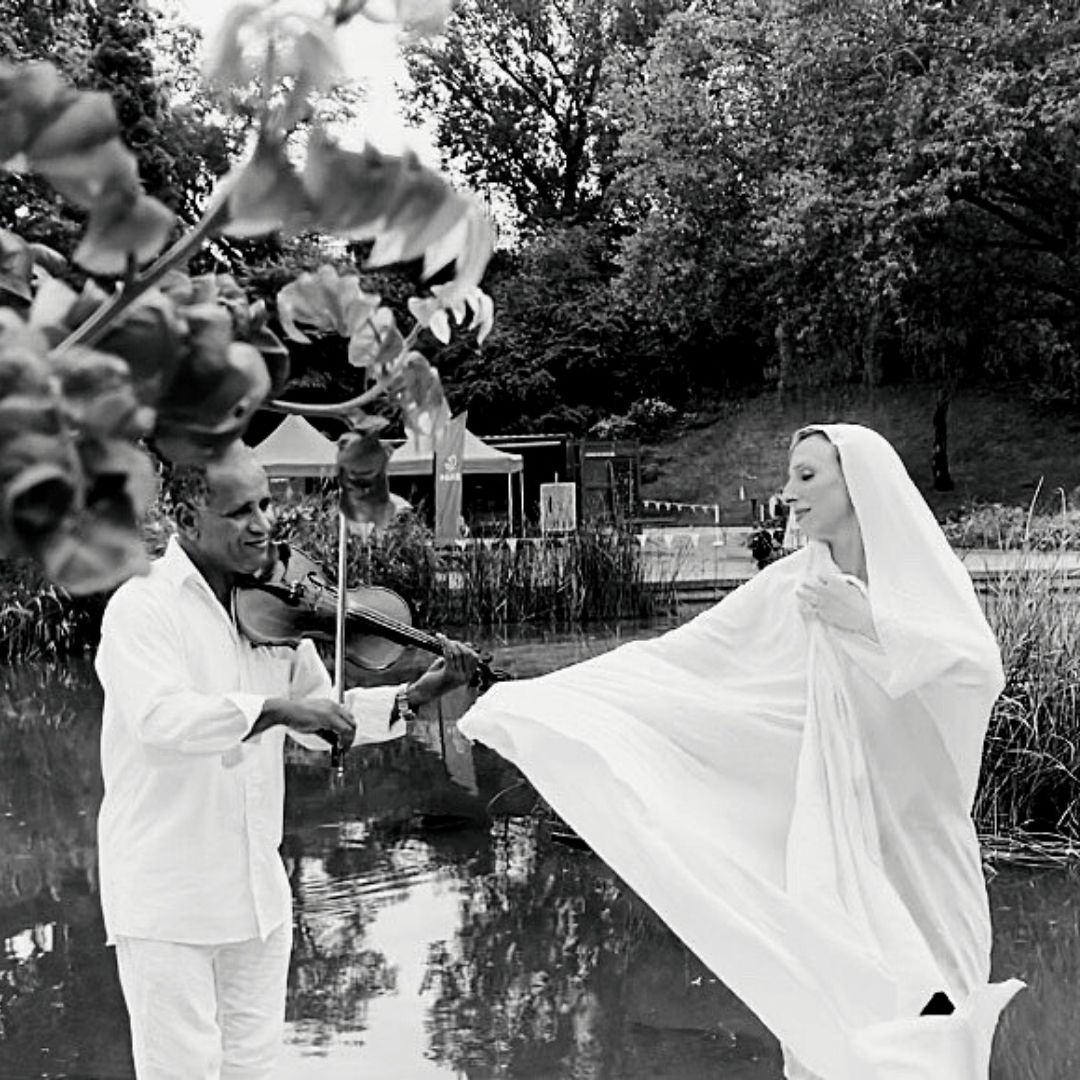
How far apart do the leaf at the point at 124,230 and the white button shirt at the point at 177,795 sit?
7.34 ft

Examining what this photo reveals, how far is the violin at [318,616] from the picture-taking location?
3342mm

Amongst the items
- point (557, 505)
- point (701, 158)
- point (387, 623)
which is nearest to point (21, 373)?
point (387, 623)

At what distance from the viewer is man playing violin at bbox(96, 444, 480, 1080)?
288 cm

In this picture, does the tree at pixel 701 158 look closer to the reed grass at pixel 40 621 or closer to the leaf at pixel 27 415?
the reed grass at pixel 40 621

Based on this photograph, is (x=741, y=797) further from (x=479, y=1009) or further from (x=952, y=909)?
(x=479, y=1009)

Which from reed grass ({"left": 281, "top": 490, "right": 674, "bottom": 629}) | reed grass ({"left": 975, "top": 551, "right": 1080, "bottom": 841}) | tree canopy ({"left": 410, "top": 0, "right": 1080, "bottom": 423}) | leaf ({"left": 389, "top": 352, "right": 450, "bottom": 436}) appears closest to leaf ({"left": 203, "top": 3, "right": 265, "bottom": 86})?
leaf ({"left": 389, "top": 352, "right": 450, "bottom": 436})

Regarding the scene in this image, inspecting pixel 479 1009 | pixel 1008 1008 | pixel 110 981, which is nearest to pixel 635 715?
pixel 479 1009

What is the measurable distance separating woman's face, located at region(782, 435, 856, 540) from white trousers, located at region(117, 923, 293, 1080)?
1523mm

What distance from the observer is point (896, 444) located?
35.2 meters

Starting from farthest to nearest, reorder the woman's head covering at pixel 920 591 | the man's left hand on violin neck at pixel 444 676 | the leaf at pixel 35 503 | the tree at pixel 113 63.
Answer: the tree at pixel 113 63, the woman's head covering at pixel 920 591, the man's left hand on violin neck at pixel 444 676, the leaf at pixel 35 503

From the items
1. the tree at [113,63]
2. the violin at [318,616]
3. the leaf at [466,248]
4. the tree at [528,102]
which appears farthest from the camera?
the tree at [528,102]

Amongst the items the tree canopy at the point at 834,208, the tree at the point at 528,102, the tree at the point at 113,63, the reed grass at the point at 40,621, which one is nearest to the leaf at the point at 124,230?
the reed grass at the point at 40,621

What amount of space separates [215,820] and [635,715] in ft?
4.10

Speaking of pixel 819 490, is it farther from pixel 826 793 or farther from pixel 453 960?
pixel 453 960
